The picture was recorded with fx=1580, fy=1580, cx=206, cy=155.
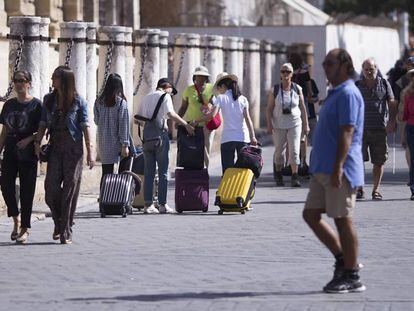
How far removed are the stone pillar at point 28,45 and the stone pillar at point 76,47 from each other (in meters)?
1.84

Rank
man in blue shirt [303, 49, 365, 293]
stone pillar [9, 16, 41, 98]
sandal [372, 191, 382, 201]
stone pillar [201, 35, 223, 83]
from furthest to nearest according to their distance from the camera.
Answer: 1. stone pillar [201, 35, 223, 83]
2. sandal [372, 191, 382, 201]
3. stone pillar [9, 16, 41, 98]
4. man in blue shirt [303, 49, 365, 293]

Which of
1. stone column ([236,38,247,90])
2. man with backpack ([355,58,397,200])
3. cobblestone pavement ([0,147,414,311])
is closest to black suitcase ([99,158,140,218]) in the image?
cobblestone pavement ([0,147,414,311])

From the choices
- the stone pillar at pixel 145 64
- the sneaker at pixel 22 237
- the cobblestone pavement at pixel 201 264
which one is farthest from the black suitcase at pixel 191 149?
the stone pillar at pixel 145 64

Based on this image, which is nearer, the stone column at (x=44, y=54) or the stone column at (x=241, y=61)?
the stone column at (x=44, y=54)

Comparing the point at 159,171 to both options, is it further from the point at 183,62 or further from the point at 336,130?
the point at 183,62

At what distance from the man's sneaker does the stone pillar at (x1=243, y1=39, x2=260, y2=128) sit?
23497 mm

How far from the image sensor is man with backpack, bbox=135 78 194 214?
1797cm

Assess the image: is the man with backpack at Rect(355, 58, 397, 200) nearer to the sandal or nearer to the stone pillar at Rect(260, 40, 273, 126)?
the sandal

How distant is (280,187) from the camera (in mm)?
21781

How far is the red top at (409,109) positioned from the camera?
755 inches

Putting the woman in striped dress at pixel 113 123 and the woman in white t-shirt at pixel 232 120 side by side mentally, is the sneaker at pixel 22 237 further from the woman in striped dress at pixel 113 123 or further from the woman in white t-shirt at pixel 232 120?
the woman in white t-shirt at pixel 232 120

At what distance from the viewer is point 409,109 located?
19.2 metres

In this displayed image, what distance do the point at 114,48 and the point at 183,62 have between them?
17.3 ft

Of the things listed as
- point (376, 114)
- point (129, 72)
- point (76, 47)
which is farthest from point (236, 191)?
point (129, 72)
